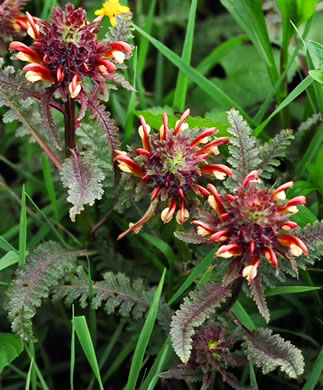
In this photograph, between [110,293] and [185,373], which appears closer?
[185,373]

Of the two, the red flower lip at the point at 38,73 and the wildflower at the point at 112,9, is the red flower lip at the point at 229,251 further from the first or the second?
the wildflower at the point at 112,9

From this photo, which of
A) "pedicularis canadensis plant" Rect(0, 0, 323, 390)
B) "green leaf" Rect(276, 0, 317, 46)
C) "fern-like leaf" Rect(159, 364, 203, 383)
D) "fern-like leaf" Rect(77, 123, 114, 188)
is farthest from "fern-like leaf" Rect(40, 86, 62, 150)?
"green leaf" Rect(276, 0, 317, 46)

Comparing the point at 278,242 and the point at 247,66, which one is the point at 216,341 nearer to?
the point at 278,242

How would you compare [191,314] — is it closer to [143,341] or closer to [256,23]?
[143,341]

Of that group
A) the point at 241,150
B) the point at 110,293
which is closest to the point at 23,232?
the point at 110,293

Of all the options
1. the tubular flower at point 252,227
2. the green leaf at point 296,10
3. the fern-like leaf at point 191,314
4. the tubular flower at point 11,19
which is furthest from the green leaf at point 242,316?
the tubular flower at point 11,19
